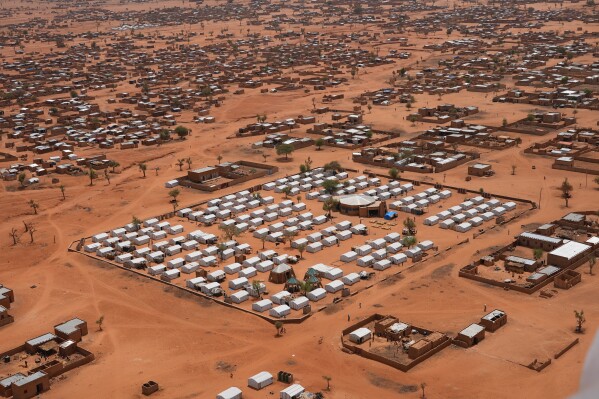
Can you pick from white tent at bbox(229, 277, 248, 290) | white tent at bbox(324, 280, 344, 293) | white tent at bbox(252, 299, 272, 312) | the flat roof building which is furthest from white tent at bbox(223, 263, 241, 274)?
the flat roof building

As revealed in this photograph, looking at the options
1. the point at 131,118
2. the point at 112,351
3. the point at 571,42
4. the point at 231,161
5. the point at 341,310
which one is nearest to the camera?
the point at 112,351

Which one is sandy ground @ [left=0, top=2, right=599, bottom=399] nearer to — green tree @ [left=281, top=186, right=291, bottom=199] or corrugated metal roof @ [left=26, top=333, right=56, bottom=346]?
corrugated metal roof @ [left=26, top=333, right=56, bottom=346]

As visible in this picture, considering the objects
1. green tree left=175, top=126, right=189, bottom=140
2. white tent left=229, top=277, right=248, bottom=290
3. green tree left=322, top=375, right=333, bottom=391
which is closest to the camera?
green tree left=322, top=375, right=333, bottom=391

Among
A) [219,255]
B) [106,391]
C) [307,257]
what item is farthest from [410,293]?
[106,391]

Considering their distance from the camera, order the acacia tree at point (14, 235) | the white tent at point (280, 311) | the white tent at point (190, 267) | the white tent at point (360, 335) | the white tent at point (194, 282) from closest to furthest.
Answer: the white tent at point (360, 335) → the white tent at point (280, 311) → the white tent at point (194, 282) → the white tent at point (190, 267) → the acacia tree at point (14, 235)

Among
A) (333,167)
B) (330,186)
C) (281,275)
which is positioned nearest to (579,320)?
(281,275)

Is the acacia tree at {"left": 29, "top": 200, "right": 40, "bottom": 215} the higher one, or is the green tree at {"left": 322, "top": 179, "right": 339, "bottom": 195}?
the green tree at {"left": 322, "top": 179, "right": 339, "bottom": 195}

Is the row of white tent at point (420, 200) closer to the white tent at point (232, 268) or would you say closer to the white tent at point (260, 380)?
the white tent at point (232, 268)

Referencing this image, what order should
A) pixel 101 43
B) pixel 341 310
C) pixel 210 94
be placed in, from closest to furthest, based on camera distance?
1. pixel 341 310
2. pixel 210 94
3. pixel 101 43

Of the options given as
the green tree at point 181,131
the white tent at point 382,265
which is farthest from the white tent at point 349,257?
the green tree at point 181,131

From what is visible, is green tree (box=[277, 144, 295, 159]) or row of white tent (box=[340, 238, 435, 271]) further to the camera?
green tree (box=[277, 144, 295, 159])

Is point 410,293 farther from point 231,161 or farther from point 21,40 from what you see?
point 21,40
